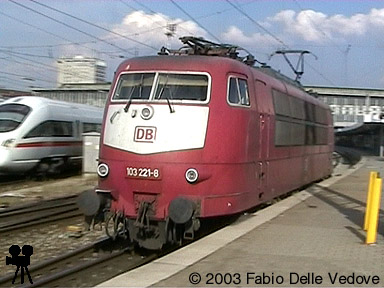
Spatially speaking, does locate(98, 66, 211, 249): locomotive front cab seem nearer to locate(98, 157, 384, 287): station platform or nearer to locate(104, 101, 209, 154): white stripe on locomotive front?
locate(104, 101, 209, 154): white stripe on locomotive front

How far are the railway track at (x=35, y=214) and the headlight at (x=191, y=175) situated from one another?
177 inches

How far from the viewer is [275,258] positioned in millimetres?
7836

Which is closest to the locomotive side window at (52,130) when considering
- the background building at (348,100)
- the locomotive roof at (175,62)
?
the locomotive roof at (175,62)

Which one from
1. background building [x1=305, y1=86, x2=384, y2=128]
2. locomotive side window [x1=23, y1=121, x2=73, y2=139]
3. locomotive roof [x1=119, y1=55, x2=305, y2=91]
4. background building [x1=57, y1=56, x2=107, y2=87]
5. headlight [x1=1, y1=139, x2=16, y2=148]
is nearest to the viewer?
locomotive roof [x1=119, y1=55, x2=305, y2=91]

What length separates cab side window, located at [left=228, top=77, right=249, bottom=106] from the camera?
1009 centimetres

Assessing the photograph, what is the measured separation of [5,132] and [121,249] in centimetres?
1148

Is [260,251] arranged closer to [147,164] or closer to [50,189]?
[147,164]

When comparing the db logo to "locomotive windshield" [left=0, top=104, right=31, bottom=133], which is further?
"locomotive windshield" [left=0, top=104, right=31, bottom=133]

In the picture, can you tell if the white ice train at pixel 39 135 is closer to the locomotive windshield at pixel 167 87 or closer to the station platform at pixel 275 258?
the station platform at pixel 275 258

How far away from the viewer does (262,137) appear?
37.5 ft

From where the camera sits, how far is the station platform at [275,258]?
22.2 ft

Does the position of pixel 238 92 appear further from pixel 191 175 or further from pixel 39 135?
pixel 39 135

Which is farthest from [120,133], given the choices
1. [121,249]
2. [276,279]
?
[276,279]

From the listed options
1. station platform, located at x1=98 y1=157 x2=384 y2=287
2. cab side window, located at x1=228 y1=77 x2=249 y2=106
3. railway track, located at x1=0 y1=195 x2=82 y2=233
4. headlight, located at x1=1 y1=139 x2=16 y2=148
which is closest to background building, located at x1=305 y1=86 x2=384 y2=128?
headlight, located at x1=1 y1=139 x2=16 y2=148
